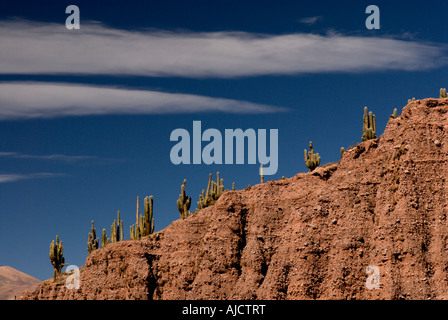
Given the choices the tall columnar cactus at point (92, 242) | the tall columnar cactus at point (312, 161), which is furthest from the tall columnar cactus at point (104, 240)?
the tall columnar cactus at point (312, 161)

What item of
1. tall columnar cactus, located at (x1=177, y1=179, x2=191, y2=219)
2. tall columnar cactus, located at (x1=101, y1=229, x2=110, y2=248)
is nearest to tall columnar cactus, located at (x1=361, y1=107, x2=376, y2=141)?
tall columnar cactus, located at (x1=177, y1=179, x2=191, y2=219)

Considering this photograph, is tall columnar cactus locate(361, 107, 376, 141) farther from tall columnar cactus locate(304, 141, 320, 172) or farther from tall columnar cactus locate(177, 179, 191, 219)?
tall columnar cactus locate(177, 179, 191, 219)

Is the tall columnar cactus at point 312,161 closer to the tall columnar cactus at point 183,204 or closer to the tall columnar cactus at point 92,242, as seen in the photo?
the tall columnar cactus at point 183,204

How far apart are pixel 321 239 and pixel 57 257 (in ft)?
109

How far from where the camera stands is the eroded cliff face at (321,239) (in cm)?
6669

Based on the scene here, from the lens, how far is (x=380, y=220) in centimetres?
6938

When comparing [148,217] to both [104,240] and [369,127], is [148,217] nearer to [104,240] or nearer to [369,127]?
[104,240]

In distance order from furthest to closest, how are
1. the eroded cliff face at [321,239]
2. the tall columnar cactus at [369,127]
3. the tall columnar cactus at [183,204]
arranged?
the tall columnar cactus at [183,204]
the tall columnar cactus at [369,127]
the eroded cliff face at [321,239]

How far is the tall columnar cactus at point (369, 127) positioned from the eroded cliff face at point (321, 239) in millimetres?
1704

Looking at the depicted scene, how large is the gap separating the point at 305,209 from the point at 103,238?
82.2ft

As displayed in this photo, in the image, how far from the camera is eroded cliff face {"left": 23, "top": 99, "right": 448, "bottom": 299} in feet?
219

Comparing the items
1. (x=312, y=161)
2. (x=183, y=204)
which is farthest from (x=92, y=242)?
(x=312, y=161)
